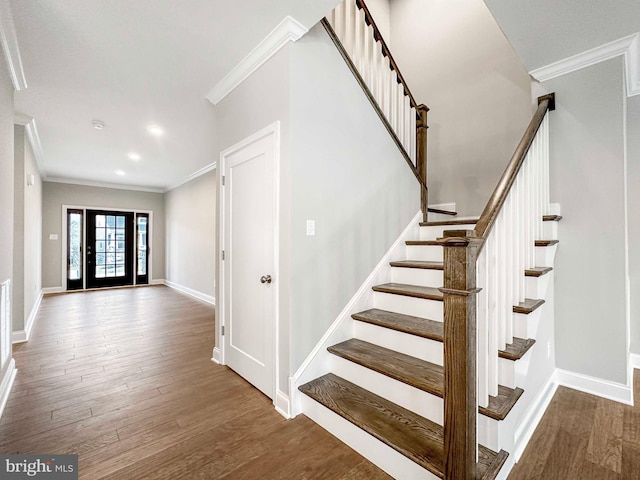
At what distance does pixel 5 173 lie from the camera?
2299 mm

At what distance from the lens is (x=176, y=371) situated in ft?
8.79

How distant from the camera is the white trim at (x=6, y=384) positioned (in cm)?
212

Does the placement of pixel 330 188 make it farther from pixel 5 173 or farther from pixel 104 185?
pixel 104 185

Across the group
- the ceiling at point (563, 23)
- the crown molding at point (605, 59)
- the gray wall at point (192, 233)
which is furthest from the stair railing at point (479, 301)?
the gray wall at point (192, 233)

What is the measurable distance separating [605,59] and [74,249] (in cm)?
933

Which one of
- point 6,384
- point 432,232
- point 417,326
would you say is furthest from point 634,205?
point 6,384

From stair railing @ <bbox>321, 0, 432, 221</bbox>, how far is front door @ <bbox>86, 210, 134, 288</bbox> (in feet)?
24.0

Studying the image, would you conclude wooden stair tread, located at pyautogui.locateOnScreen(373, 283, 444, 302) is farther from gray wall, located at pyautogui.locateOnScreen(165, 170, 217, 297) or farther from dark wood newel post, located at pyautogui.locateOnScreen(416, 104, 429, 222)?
gray wall, located at pyautogui.locateOnScreen(165, 170, 217, 297)

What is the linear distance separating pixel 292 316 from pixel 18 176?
153 inches

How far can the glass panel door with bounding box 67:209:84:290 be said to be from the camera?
271 inches

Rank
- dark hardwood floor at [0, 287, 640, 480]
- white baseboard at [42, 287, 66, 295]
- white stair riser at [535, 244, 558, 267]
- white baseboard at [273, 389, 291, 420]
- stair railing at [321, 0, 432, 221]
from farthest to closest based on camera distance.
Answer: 1. white baseboard at [42, 287, 66, 295]
2. stair railing at [321, 0, 432, 221]
3. white stair riser at [535, 244, 558, 267]
4. white baseboard at [273, 389, 291, 420]
5. dark hardwood floor at [0, 287, 640, 480]

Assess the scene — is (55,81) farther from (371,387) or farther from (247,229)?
(371,387)

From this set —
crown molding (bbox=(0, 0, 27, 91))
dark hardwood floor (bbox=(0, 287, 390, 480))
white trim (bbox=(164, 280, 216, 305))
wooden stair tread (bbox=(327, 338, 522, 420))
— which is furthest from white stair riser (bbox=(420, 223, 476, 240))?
white trim (bbox=(164, 280, 216, 305))

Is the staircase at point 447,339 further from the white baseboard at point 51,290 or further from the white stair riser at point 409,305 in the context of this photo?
the white baseboard at point 51,290
